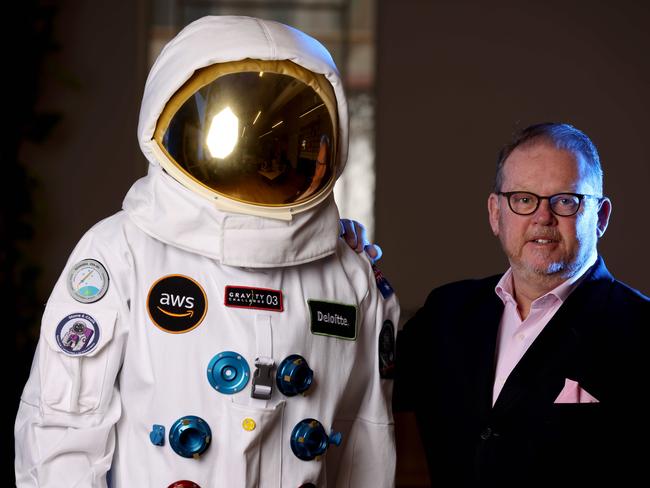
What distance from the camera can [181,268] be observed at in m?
1.60

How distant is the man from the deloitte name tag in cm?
36

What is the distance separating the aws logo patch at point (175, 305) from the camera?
1558 millimetres

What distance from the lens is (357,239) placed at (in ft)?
6.12

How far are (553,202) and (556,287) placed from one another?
0.62ft

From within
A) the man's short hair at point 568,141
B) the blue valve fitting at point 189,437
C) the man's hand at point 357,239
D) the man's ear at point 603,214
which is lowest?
the blue valve fitting at point 189,437

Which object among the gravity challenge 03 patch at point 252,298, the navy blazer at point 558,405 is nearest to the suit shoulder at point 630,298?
the navy blazer at point 558,405

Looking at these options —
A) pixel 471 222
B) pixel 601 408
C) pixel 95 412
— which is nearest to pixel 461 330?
pixel 601 408

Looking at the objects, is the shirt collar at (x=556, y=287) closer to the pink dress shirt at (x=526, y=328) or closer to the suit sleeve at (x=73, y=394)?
the pink dress shirt at (x=526, y=328)

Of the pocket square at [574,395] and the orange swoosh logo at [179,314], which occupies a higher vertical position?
the orange swoosh logo at [179,314]

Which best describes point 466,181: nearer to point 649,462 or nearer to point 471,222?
point 471,222

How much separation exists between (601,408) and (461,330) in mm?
377

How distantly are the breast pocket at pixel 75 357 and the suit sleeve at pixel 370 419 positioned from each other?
1.67 ft

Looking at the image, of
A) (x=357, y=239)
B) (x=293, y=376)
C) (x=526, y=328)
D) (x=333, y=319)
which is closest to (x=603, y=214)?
(x=526, y=328)

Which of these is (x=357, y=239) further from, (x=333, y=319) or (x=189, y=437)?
(x=189, y=437)
